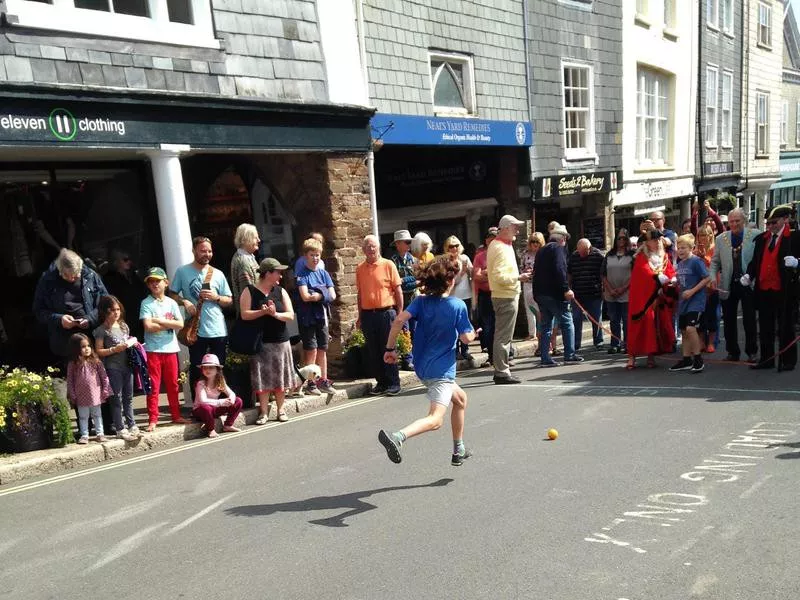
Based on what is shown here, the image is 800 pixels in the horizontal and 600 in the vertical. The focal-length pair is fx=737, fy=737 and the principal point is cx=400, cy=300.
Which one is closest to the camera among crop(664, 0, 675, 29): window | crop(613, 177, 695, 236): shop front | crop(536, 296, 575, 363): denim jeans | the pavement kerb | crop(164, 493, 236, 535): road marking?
crop(164, 493, 236, 535): road marking

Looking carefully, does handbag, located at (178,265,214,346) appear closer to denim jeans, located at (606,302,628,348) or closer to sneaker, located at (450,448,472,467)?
sneaker, located at (450,448,472,467)

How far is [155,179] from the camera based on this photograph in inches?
360

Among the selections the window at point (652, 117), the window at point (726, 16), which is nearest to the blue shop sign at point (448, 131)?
the window at point (652, 117)

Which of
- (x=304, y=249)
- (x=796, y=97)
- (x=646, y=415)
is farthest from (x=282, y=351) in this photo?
(x=796, y=97)

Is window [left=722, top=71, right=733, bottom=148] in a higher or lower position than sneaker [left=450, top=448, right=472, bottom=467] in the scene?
higher

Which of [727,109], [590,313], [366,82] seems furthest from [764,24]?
[366,82]

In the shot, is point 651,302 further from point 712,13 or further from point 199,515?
point 712,13

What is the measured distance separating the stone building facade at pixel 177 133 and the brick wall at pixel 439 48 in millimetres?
1030

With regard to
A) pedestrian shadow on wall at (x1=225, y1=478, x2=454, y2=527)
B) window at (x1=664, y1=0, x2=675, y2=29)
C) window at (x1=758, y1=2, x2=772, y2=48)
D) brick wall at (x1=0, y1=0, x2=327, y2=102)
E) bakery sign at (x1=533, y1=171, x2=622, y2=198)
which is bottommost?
Answer: pedestrian shadow on wall at (x1=225, y1=478, x2=454, y2=527)

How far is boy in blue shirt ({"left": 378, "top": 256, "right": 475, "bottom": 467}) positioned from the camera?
5.88 meters

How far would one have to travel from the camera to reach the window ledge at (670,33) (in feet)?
68.8

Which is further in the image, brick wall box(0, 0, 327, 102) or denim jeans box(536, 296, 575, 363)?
denim jeans box(536, 296, 575, 363)

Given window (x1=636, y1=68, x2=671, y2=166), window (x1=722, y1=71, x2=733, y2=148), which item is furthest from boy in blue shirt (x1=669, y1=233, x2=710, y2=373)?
window (x1=722, y1=71, x2=733, y2=148)

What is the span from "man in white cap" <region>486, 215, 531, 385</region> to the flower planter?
17.8ft
